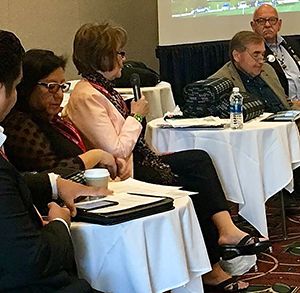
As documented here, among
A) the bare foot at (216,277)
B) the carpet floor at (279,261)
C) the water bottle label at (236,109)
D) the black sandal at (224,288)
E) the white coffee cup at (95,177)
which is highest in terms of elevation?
the water bottle label at (236,109)

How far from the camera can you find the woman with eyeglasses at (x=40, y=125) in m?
2.32

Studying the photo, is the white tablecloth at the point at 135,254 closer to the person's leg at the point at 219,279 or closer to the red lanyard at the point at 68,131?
the red lanyard at the point at 68,131

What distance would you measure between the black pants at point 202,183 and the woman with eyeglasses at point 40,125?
62 cm

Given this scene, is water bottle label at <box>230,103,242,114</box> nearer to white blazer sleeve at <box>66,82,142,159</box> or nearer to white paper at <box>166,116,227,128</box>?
white paper at <box>166,116,227,128</box>

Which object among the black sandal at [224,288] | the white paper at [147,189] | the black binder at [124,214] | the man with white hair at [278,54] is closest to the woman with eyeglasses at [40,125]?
the white paper at [147,189]

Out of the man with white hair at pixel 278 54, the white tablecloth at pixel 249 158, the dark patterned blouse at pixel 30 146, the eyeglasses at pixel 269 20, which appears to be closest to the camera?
the dark patterned blouse at pixel 30 146

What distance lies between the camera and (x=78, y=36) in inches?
112

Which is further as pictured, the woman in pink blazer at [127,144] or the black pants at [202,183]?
the black pants at [202,183]

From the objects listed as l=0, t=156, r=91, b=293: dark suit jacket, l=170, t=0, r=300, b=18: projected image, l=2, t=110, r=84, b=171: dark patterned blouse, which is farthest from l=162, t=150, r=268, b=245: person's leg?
l=170, t=0, r=300, b=18: projected image

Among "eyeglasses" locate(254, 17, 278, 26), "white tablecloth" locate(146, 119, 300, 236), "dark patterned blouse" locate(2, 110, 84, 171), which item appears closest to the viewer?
"dark patterned blouse" locate(2, 110, 84, 171)

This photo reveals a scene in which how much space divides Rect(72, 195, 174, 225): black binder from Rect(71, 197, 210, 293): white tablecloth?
2 centimetres

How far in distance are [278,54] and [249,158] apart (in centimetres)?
186

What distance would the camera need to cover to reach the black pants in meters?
2.93

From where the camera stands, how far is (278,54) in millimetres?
4871
